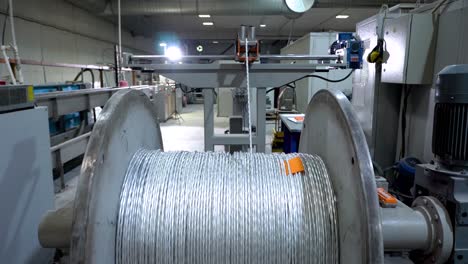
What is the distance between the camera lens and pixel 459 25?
1.95m

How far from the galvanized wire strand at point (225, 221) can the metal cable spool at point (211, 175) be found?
0.02 metres

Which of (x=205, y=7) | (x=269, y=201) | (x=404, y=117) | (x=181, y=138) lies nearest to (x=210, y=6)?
(x=205, y=7)

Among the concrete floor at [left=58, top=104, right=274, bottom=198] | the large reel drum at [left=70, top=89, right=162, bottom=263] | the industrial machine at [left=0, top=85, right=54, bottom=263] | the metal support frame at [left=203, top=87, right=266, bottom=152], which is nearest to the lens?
the large reel drum at [left=70, top=89, right=162, bottom=263]

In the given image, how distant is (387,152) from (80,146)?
3041 mm

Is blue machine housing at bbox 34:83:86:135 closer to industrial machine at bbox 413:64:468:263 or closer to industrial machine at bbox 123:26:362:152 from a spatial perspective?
industrial machine at bbox 123:26:362:152

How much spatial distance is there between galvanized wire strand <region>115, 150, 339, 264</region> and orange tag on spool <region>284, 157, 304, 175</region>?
54 mm

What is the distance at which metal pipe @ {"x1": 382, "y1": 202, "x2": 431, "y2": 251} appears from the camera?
35.4 inches

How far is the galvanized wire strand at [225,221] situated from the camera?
94 centimetres

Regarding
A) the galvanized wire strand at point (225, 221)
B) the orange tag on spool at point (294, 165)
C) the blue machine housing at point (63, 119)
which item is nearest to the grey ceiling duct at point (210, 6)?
the blue machine housing at point (63, 119)

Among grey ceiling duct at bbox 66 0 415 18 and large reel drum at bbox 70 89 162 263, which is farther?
grey ceiling duct at bbox 66 0 415 18

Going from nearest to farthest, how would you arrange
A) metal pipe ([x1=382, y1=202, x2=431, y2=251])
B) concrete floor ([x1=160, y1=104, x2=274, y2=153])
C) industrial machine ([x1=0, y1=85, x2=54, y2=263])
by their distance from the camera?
1. metal pipe ([x1=382, y1=202, x2=431, y2=251])
2. industrial machine ([x1=0, y1=85, x2=54, y2=263])
3. concrete floor ([x1=160, y1=104, x2=274, y2=153])

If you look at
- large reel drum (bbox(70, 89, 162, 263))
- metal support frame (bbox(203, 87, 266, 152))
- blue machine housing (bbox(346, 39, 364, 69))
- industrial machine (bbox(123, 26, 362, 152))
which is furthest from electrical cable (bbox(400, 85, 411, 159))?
large reel drum (bbox(70, 89, 162, 263))

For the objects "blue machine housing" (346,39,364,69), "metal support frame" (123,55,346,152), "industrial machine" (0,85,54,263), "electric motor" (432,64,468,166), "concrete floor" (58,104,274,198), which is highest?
"blue machine housing" (346,39,364,69)

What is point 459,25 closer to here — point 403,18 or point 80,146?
point 403,18
